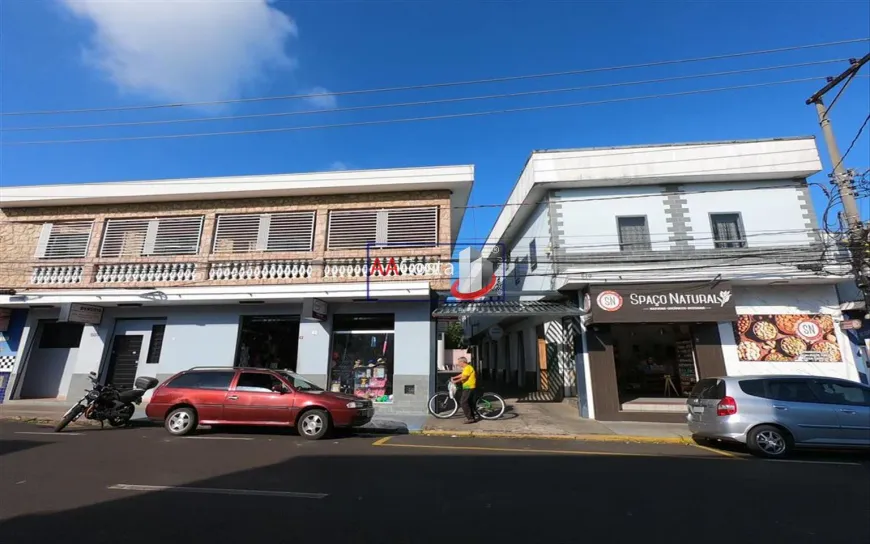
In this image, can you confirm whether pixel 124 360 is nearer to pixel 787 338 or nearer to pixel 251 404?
pixel 251 404

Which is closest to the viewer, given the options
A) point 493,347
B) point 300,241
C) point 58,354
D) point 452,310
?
point 452,310

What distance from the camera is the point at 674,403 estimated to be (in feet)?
42.8

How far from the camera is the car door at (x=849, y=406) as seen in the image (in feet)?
26.4

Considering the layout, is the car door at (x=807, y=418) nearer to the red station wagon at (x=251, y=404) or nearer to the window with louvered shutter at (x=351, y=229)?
the red station wagon at (x=251, y=404)

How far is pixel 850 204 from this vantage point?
34.0 ft

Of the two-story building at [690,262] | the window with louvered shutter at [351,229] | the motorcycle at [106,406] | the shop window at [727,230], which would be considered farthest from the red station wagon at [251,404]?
the shop window at [727,230]

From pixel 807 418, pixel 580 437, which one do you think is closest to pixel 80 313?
pixel 580 437

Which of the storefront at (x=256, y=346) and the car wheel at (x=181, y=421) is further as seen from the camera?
the storefront at (x=256, y=346)

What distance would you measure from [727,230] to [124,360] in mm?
20700

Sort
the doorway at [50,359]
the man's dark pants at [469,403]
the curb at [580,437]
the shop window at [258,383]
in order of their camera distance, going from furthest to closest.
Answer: the doorway at [50,359] → the man's dark pants at [469,403] → the curb at [580,437] → the shop window at [258,383]

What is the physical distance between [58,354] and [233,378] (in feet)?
34.8

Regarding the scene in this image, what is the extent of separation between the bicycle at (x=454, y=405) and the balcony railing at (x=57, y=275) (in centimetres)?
1318

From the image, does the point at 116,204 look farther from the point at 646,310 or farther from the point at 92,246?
the point at 646,310

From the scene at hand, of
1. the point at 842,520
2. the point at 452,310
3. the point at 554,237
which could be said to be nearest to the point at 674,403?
the point at 554,237
